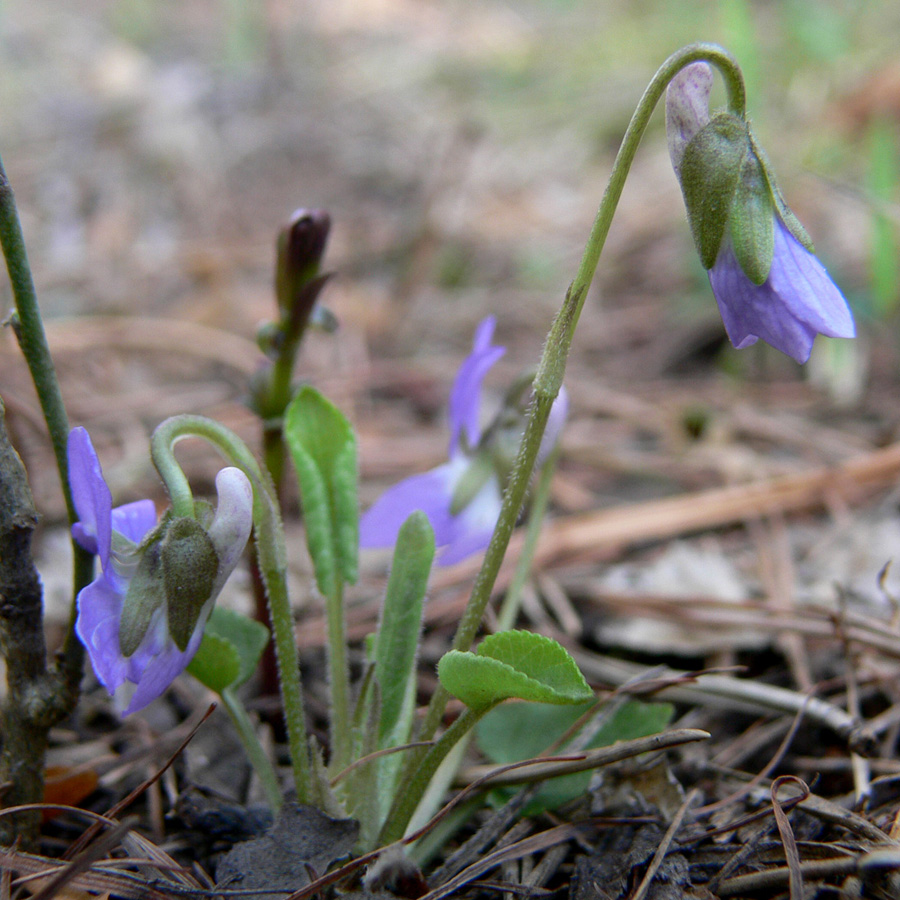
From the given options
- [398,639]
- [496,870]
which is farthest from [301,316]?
[496,870]

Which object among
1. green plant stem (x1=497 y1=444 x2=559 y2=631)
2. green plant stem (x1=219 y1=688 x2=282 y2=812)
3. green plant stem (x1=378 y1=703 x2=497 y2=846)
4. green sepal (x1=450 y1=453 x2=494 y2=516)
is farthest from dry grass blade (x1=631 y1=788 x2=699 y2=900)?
green sepal (x1=450 y1=453 x2=494 y2=516)

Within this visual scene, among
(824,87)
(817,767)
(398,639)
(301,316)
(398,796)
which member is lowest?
(817,767)

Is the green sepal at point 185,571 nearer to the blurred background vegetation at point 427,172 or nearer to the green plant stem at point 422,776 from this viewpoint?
the green plant stem at point 422,776

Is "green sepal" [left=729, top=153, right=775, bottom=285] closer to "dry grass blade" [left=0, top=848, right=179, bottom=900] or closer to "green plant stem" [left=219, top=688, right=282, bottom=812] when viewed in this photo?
"green plant stem" [left=219, top=688, right=282, bottom=812]

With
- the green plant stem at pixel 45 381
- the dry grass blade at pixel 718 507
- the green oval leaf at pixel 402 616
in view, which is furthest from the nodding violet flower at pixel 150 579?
the dry grass blade at pixel 718 507

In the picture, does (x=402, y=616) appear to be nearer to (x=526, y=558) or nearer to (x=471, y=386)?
(x=526, y=558)

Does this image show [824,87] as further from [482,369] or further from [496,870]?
[496,870]
